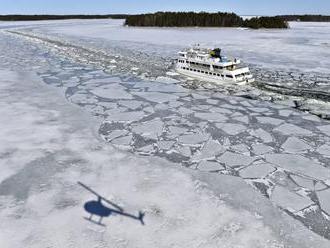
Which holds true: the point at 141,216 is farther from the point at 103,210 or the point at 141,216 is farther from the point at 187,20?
the point at 187,20

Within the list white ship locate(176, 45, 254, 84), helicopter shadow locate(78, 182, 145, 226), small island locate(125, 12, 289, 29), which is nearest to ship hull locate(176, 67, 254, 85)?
white ship locate(176, 45, 254, 84)

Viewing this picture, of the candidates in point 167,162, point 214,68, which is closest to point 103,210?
point 167,162

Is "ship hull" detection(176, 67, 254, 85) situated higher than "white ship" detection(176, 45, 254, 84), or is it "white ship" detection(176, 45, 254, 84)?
"white ship" detection(176, 45, 254, 84)

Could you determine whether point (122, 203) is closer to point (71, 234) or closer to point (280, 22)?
point (71, 234)

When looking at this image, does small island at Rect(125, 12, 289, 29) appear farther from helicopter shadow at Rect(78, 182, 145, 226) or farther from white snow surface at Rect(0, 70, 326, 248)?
helicopter shadow at Rect(78, 182, 145, 226)

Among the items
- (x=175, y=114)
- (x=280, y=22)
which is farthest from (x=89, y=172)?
(x=280, y=22)

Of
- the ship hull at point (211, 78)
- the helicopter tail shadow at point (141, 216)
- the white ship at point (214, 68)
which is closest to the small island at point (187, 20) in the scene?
the white ship at point (214, 68)

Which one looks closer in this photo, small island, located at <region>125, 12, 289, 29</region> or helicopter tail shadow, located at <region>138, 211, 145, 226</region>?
helicopter tail shadow, located at <region>138, 211, 145, 226</region>
